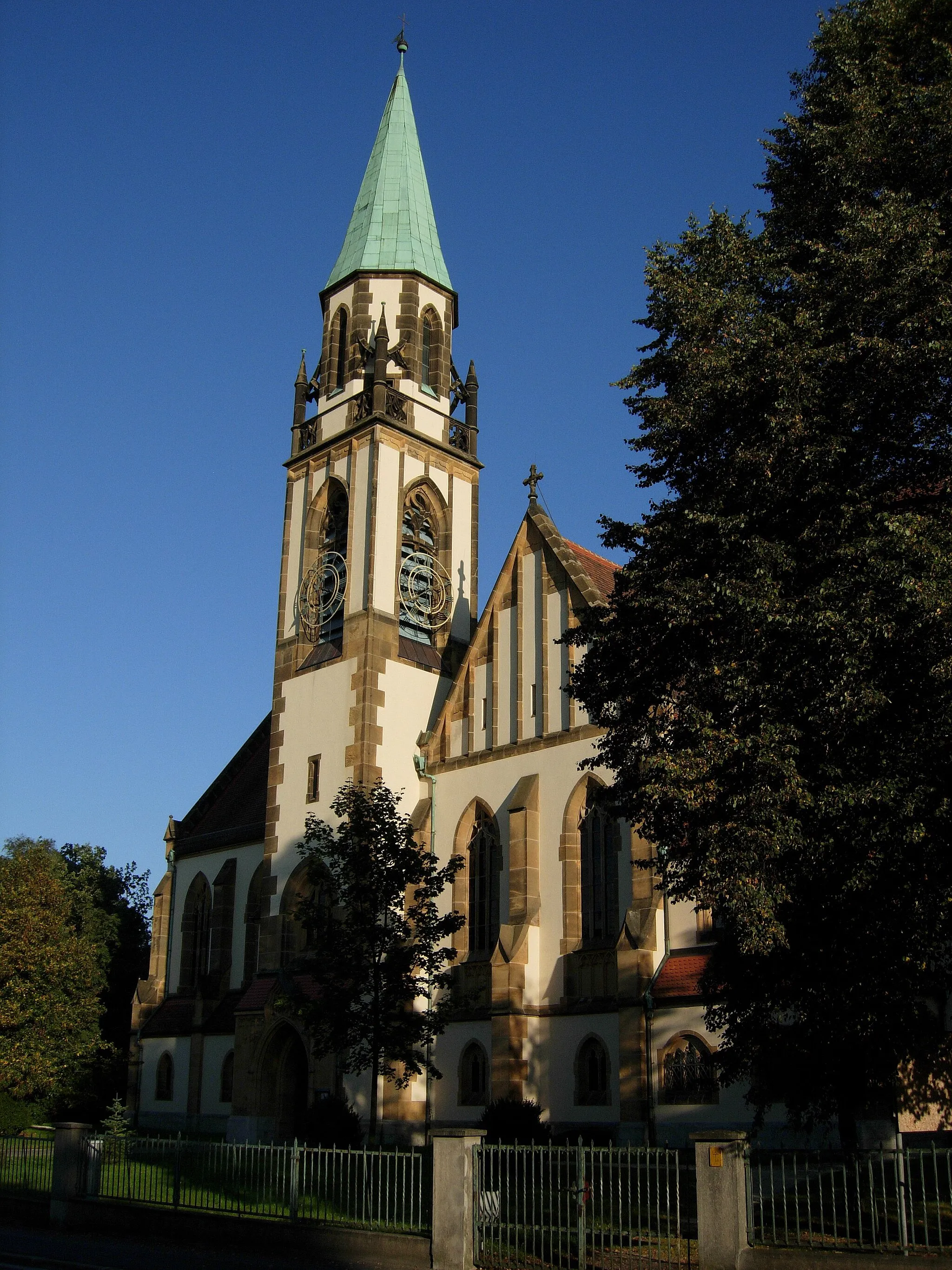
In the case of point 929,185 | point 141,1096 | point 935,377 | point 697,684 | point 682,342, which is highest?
point 929,185

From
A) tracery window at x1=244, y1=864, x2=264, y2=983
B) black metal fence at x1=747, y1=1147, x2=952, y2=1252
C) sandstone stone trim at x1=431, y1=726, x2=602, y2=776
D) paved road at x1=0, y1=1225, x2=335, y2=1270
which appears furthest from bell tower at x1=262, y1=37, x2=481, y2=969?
black metal fence at x1=747, y1=1147, x2=952, y2=1252

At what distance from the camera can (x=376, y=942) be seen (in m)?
24.1

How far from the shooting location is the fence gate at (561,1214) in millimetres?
13094

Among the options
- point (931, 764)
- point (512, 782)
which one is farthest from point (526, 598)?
point (931, 764)

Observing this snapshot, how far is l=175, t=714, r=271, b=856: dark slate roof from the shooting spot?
3762 centimetres

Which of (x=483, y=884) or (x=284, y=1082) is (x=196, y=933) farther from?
(x=483, y=884)

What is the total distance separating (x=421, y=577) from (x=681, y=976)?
14310 millimetres

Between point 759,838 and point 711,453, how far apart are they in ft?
17.1

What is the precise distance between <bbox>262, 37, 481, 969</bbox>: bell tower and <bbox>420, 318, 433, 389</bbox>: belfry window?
0.05 meters

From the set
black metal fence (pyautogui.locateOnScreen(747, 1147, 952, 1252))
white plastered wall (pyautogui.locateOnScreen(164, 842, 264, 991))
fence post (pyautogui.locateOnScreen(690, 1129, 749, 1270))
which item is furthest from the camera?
white plastered wall (pyautogui.locateOnScreen(164, 842, 264, 991))

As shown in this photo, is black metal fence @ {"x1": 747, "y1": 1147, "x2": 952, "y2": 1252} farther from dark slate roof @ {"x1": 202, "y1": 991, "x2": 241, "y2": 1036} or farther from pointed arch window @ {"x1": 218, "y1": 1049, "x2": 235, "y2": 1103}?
dark slate roof @ {"x1": 202, "y1": 991, "x2": 241, "y2": 1036}

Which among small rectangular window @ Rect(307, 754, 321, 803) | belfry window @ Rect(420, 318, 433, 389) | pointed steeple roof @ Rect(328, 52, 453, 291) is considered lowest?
small rectangular window @ Rect(307, 754, 321, 803)

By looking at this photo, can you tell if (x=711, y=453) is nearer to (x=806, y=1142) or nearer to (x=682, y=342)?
(x=682, y=342)

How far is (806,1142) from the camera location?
70.2 feet
